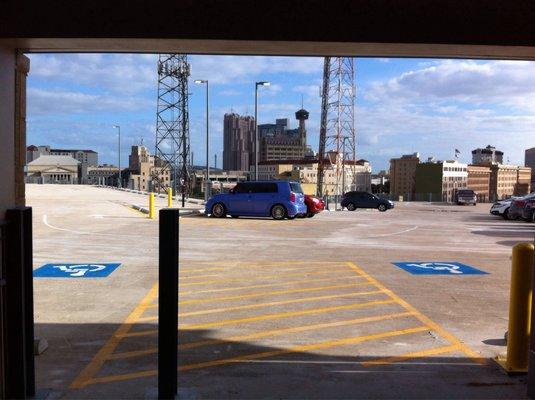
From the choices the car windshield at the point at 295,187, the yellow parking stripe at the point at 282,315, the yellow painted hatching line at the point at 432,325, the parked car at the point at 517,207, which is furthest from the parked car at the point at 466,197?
the yellow parking stripe at the point at 282,315

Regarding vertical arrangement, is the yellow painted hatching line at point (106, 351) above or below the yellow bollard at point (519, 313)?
A: below

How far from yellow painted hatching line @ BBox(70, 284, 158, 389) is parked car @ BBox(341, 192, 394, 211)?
34269 mm

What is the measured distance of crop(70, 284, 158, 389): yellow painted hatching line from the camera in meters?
5.14

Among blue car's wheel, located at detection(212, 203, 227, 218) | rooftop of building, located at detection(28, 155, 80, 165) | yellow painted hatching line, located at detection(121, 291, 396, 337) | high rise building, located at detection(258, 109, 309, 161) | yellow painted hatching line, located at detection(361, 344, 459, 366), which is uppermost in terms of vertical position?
high rise building, located at detection(258, 109, 309, 161)

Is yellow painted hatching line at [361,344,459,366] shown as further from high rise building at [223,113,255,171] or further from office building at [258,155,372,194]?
high rise building at [223,113,255,171]

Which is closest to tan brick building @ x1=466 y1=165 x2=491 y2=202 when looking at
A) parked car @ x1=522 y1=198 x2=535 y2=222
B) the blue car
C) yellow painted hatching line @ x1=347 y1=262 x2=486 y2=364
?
parked car @ x1=522 y1=198 x2=535 y2=222

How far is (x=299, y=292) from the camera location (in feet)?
30.2

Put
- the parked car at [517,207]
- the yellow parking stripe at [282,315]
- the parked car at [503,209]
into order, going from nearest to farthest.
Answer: the yellow parking stripe at [282,315]
the parked car at [517,207]
the parked car at [503,209]

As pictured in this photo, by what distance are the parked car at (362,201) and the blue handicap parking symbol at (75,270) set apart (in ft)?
103

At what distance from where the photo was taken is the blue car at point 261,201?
25344 millimetres

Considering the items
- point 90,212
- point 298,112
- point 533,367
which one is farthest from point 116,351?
point 298,112

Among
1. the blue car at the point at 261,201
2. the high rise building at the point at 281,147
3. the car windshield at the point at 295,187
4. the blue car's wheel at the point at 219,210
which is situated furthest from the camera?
the high rise building at the point at 281,147

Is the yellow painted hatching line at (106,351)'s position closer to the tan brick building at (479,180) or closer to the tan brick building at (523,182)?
the tan brick building at (523,182)

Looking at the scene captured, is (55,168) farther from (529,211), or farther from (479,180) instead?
(529,211)
